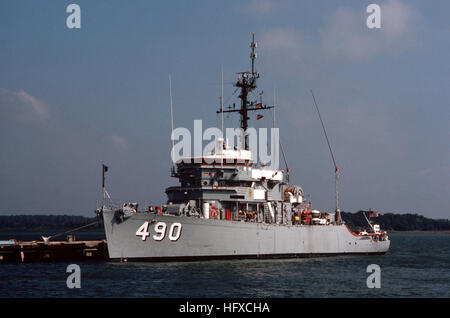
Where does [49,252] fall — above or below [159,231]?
below

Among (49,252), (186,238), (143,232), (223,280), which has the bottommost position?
(49,252)

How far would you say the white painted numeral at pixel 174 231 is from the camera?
3634 centimetres

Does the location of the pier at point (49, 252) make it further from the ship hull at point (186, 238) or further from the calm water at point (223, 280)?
the ship hull at point (186, 238)

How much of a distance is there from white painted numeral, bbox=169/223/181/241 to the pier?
12.7 metres

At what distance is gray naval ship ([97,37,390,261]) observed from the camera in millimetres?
36250

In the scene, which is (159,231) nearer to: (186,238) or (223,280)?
(186,238)

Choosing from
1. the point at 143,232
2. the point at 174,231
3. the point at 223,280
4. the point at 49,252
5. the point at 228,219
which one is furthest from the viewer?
the point at 49,252

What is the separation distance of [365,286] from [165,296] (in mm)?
12091

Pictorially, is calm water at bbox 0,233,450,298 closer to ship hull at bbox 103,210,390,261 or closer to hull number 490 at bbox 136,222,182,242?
ship hull at bbox 103,210,390,261

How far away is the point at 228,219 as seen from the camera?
40500 mm

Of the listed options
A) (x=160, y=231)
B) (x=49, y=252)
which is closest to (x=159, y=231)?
(x=160, y=231)

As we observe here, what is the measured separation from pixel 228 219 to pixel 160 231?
6.26 metres

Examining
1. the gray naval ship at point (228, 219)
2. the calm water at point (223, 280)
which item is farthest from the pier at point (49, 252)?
the gray naval ship at point (228, 219)
